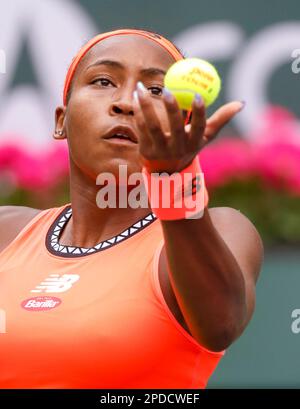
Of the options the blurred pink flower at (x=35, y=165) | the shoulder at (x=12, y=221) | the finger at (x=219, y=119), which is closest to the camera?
the finger at (x=219, y=119)

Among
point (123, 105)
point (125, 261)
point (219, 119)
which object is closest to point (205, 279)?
point (219, 119)

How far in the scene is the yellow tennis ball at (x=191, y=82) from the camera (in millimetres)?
2291

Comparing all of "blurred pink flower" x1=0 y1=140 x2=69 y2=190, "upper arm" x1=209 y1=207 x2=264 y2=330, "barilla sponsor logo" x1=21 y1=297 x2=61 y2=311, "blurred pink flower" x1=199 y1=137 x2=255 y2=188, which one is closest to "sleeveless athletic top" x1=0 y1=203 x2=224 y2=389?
"barilla sponsor logo" x1=21 y1=297 x2=61 y2=311

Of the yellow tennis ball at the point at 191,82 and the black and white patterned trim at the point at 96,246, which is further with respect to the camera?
the black and white patterned trim at the point at 96,246

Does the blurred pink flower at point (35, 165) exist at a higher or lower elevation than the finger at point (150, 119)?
lower

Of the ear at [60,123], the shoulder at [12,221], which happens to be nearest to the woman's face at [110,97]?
the ear at [60,123]

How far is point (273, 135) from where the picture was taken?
5.61 m

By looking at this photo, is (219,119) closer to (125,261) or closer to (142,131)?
(142,131)

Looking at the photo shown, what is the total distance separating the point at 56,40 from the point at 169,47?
3.29 m

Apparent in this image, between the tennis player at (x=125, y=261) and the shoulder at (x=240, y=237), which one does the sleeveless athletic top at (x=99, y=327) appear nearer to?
the tennis player at (x=125, y=261)

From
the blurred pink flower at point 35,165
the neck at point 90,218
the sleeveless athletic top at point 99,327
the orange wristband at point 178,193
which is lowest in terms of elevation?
the blurred pink flower at point 35,165

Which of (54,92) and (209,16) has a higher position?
(209,16)
